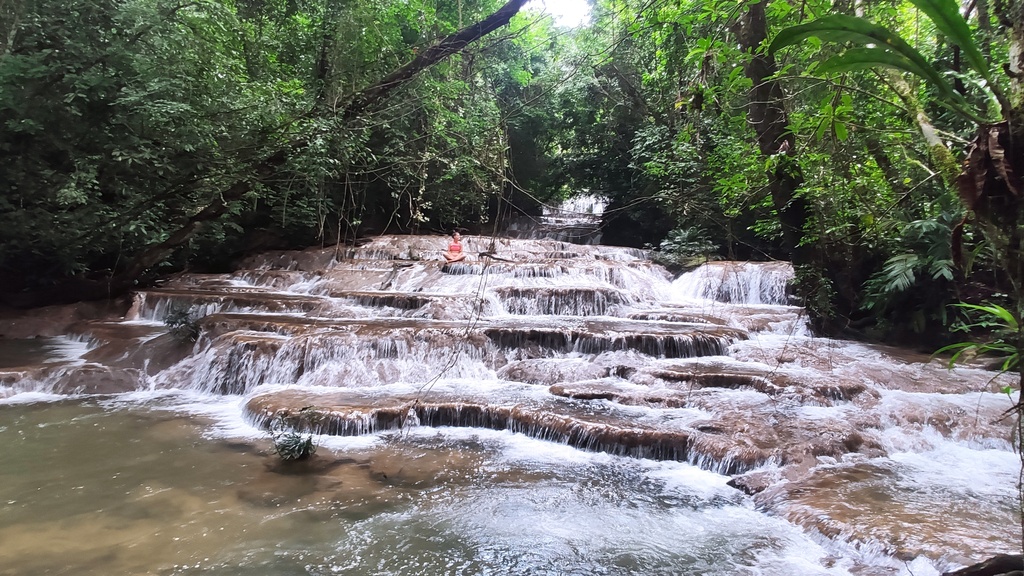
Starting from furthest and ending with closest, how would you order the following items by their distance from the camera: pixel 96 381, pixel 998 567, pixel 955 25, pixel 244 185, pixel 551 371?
pixel 244 185 < pixel 551 371 < pixel 96 381 < pixel 998 567 < pixel 955 25

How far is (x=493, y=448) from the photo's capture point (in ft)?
18.1

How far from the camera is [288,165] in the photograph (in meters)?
8.00

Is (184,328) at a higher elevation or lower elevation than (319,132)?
lower

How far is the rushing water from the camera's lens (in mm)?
3676

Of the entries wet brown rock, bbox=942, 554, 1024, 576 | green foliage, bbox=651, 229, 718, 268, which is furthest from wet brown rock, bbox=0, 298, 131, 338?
wet brown rock, bbox=942, 554, 1024, 576

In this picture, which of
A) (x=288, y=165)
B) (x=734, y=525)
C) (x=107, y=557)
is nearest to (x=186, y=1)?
(x=288, y=165)

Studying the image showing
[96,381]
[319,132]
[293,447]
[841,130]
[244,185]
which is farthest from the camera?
[244,185]

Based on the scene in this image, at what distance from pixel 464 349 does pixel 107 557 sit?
490cm

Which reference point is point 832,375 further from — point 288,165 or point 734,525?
point 288,165

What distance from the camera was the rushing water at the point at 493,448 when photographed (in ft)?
12.1

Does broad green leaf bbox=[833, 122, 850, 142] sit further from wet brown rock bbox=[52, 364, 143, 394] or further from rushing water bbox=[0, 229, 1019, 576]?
wet brown rock bbox=[52, 364, 143, 394]

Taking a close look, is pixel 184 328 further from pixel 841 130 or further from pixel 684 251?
pixel 684 251

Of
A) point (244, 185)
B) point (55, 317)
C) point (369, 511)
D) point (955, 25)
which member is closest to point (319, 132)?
point (244, 185)

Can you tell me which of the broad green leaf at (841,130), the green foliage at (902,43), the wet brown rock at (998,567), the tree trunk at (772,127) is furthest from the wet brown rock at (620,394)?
the green foliage at (902,43)
